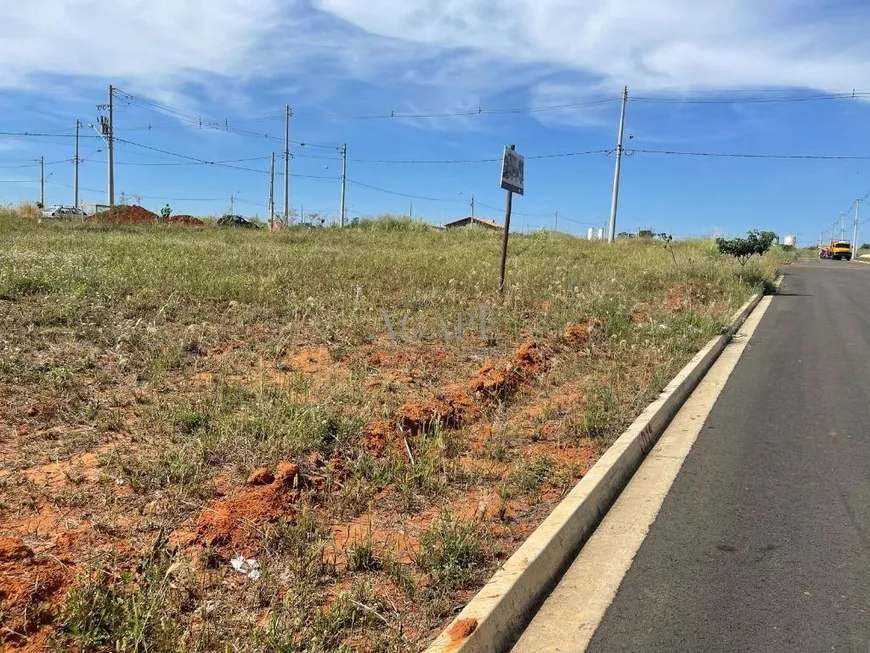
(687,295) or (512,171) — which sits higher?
(512,171)

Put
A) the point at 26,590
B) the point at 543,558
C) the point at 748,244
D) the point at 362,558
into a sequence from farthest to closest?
the point at 748,244
the point at 543,558
the point at 362,558
the point at 26,590

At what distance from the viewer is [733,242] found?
60.6ft

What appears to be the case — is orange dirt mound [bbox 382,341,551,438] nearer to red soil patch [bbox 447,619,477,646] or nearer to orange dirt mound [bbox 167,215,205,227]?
red soil patch [bbox 447,619,477,646]

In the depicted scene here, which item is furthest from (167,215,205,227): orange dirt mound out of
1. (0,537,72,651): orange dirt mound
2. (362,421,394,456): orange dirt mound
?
(0,537,72,651): orange dirt mound

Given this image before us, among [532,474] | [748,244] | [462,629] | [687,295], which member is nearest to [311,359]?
[532,474]

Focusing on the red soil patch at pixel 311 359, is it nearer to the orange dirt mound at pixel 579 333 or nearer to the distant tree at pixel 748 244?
the orange dirt mound at pixel 579 333

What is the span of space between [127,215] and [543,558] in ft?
114

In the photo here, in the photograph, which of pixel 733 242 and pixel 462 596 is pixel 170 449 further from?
pixel 733 242

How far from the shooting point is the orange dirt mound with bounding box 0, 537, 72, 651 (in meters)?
2.24

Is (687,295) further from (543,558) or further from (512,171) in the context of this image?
(543,558)

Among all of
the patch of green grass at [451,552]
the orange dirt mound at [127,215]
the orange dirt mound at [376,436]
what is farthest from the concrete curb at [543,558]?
the orange dirt mound at [127,215]

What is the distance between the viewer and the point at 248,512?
326 centimetres

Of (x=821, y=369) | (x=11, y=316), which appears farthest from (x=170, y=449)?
(x=821, y=369)

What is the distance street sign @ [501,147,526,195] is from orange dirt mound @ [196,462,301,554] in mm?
7877
